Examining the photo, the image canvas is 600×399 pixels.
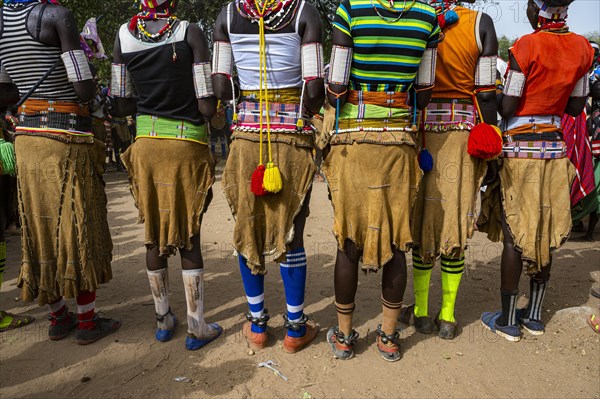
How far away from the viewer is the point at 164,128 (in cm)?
271

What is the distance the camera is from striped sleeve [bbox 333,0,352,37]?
7.80 ft

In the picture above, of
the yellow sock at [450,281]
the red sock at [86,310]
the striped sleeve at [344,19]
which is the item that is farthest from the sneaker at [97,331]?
the striped sleeve at [344,19]

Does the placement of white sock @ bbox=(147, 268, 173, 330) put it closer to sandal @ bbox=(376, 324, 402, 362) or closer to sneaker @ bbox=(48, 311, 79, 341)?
sneaker @ bbox=(48, 311, 79, 341)

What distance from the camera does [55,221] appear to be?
2812 millimetres

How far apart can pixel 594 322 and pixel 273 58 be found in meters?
2.93

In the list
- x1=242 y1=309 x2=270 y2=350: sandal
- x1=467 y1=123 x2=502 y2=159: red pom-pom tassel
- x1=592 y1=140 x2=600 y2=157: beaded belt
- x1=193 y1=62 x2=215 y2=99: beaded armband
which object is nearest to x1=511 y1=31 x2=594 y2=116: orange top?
x1=467 y1=123 x2=502 y2=159: red pom-pom tassel

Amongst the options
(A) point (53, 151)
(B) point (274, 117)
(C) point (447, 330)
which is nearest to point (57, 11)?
(A) point (53, 151)

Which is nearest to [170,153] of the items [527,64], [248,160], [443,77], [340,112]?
[248,160]

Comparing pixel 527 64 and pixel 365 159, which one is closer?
pixel 365 159

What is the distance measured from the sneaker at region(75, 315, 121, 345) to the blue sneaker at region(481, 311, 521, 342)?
2.77 m

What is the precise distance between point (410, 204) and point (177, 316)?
6.79ft

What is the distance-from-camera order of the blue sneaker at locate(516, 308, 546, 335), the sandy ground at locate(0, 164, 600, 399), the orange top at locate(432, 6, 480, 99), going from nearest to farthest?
1. the sandy ground at locate(0, 164, 600, 399)
2. the orange top at locate(432, 6, 480, 99)
3. the blue sneaker at locate(516, 308, 546, 335)

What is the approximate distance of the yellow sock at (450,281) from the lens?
3102mm

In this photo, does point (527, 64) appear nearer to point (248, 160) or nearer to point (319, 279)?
point (248, 160)
